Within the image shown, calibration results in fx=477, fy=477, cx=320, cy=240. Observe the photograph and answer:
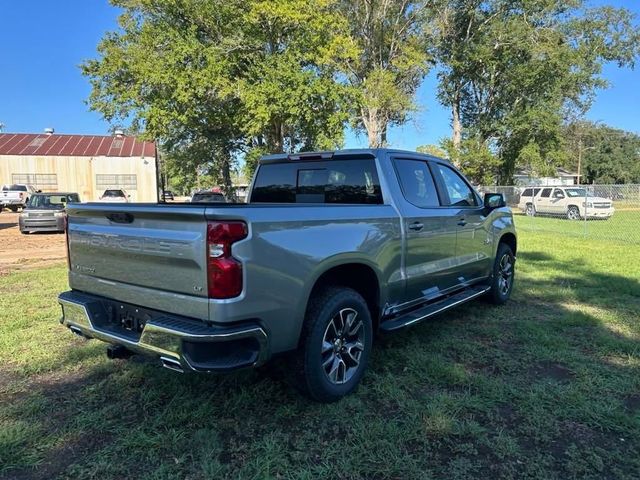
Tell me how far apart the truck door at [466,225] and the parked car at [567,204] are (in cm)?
1739

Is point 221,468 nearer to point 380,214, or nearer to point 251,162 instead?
point 380,214

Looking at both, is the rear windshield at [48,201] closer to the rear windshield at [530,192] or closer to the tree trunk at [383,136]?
Result: the tree trunk at [383,136]

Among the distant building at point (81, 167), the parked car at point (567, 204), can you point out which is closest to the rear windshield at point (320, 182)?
the parked car at point (567, 204)

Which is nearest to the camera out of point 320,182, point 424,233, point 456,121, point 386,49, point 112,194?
point 424,233

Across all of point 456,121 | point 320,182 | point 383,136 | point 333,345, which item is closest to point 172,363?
point 333,345

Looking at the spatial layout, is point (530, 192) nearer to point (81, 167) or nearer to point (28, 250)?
point (28, 250)

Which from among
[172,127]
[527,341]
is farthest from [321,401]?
[172,127]

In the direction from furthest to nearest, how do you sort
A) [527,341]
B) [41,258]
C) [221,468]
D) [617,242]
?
[617,242] < [41,258] < [527,341] < [221,468]

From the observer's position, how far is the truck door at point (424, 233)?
423cm

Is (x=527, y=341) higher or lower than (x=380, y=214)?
lower

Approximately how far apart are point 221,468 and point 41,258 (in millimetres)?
9976

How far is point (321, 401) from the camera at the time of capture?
340cm

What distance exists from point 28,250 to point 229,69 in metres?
11.8

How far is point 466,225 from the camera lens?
516 cm
